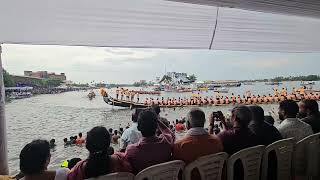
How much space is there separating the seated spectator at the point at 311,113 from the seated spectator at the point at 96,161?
204cm

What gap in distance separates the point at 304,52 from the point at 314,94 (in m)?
18.7

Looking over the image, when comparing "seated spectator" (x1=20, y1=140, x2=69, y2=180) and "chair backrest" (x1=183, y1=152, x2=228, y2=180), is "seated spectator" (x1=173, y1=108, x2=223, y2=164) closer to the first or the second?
"chair backrest" (x1=183, y1=152, x2=228, y2=180)

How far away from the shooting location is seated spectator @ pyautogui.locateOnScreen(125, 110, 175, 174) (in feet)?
6.63

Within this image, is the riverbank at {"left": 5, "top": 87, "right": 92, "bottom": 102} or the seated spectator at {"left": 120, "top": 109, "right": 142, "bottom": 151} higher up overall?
the riverbank at {"left": 5, "top": 87, "right": 92, "bottom": 102}

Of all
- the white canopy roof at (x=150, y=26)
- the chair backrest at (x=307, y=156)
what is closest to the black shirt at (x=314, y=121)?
the chair backrest at (x=307, y=156)

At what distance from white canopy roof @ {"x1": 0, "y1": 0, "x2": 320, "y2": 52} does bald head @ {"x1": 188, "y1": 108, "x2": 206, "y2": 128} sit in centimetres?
82

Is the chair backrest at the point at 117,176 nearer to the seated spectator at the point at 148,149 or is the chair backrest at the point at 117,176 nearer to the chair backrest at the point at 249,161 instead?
the seated spectator at the point at 148,149

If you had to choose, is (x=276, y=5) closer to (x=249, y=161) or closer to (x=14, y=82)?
(x=249, y=161)

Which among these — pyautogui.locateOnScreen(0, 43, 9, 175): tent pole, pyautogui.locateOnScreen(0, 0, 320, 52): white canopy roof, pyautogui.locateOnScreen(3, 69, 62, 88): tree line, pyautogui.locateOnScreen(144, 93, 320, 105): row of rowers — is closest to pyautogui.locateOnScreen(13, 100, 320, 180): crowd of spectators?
pyautogui.locateOnScreen(0, 0, 320, 52): white canopy roof

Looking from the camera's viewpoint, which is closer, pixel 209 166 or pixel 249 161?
pixel 209 166

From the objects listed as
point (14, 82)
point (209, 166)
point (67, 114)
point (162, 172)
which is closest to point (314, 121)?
point (209, 166)

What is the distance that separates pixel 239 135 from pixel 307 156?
0.67 m

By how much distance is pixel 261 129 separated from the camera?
250 centimetres

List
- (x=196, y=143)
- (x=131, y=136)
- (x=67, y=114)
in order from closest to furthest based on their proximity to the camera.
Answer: (x=196, y=143), (x=131, y=136), (x=67, y=114)
